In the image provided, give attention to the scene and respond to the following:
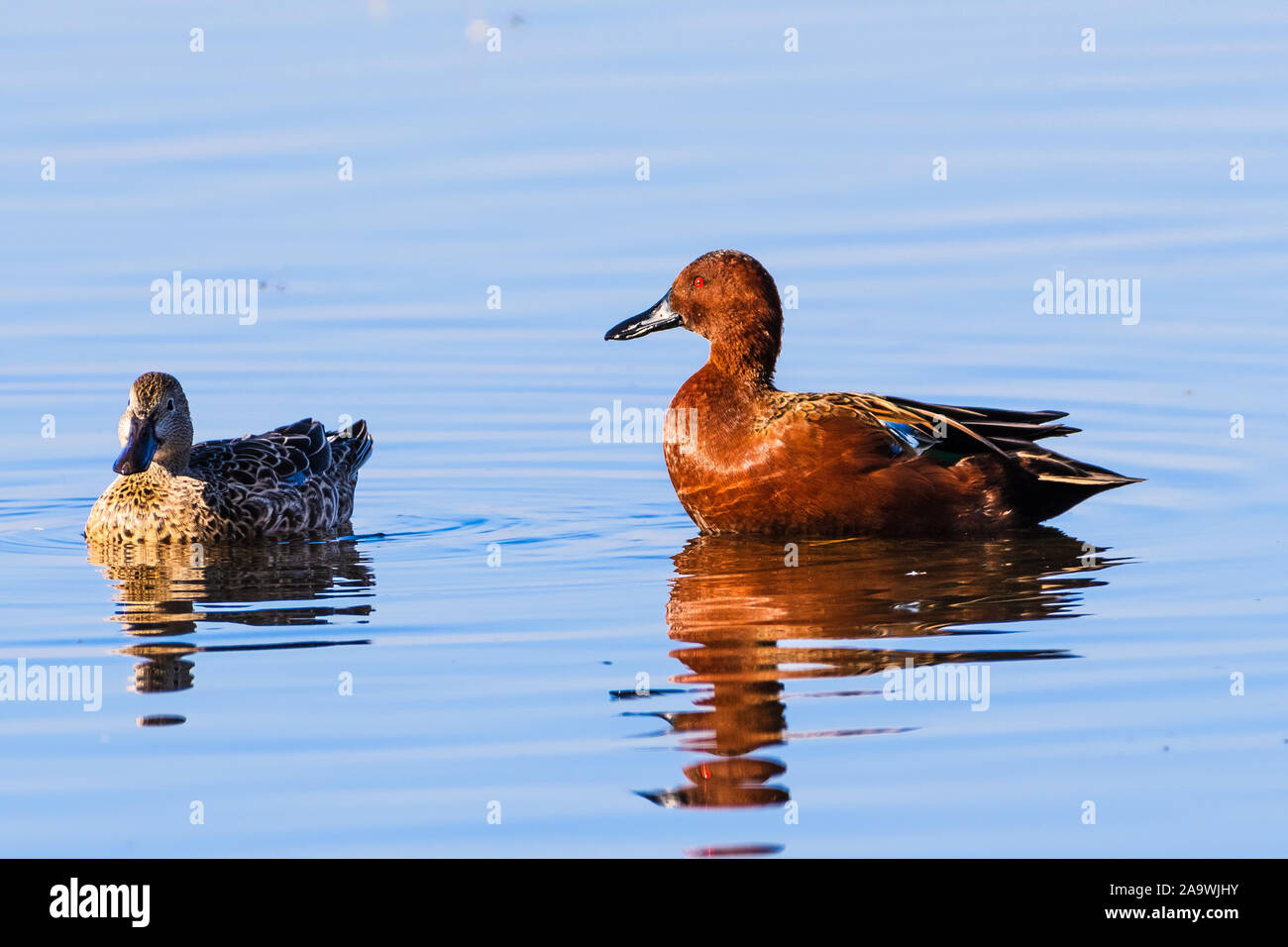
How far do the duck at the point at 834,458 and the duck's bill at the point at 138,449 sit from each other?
2636 millimetres

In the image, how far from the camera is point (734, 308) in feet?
38.0

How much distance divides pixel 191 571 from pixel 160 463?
100 centimetres

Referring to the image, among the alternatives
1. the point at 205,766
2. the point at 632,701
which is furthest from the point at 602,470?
the point at 205,766

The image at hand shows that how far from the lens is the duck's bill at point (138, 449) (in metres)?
10.9

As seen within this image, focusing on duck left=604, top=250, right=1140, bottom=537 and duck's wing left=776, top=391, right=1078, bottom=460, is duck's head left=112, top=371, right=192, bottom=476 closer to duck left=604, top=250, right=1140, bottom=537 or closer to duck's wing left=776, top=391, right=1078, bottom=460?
duck left=604, top=250, right=1140, bottom=537

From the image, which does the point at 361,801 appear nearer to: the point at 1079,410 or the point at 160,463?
the point at 160,463

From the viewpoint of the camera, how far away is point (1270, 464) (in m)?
11.9

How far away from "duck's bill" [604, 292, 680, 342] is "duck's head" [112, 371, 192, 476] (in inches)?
91.2

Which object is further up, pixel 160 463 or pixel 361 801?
pixel 160 463

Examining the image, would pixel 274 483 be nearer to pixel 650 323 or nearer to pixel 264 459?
pixel 264 459

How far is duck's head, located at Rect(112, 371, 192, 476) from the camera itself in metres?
11.0

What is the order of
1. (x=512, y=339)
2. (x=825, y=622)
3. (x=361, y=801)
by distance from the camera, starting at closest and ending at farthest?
(x=361, y=801) < (x=825, y=622) < (x=512, y=339)

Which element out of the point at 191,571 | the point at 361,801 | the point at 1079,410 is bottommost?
the point at 361,801

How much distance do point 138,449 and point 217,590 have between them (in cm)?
122
